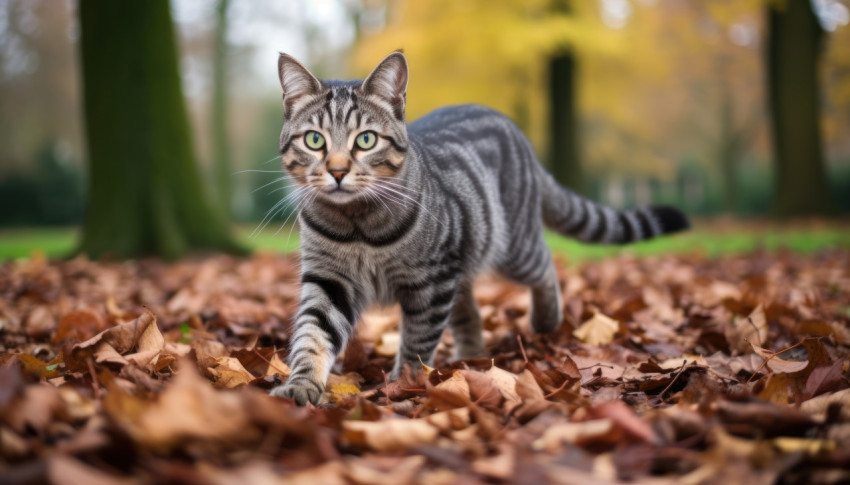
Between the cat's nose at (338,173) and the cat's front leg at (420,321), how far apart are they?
559 mm

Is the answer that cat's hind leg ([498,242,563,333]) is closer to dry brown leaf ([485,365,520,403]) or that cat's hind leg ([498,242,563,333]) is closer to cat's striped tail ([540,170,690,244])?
cat's striped tail ([540,170,690,244])

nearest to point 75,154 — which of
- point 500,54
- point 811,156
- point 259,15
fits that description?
point 259,15

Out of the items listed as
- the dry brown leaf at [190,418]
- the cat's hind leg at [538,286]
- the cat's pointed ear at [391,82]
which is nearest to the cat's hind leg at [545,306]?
the cat's hind leg at [538,286]

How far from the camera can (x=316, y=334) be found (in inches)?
98.0

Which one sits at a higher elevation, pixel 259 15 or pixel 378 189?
pixel 259 15

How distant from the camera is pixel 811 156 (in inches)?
460

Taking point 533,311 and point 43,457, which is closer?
point 43,457

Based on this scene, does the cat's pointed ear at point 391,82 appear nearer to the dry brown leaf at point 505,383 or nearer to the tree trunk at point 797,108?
the dry brown leaf at point 505,383

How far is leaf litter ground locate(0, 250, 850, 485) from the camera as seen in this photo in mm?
1392

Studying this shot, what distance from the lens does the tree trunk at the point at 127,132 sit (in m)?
6.40

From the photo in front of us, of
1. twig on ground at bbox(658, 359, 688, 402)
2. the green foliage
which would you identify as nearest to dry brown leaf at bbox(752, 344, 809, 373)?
twig on ground at bbox(658, 359, 688, 402)

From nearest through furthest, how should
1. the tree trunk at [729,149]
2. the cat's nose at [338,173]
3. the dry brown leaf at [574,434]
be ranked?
the dry brown leaf at [574,434] → the cat's nose at [338,173] → the tree trunk at [729,149]

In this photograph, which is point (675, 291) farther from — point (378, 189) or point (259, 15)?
point (259, 15)

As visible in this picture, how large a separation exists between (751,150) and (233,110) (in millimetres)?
22783
